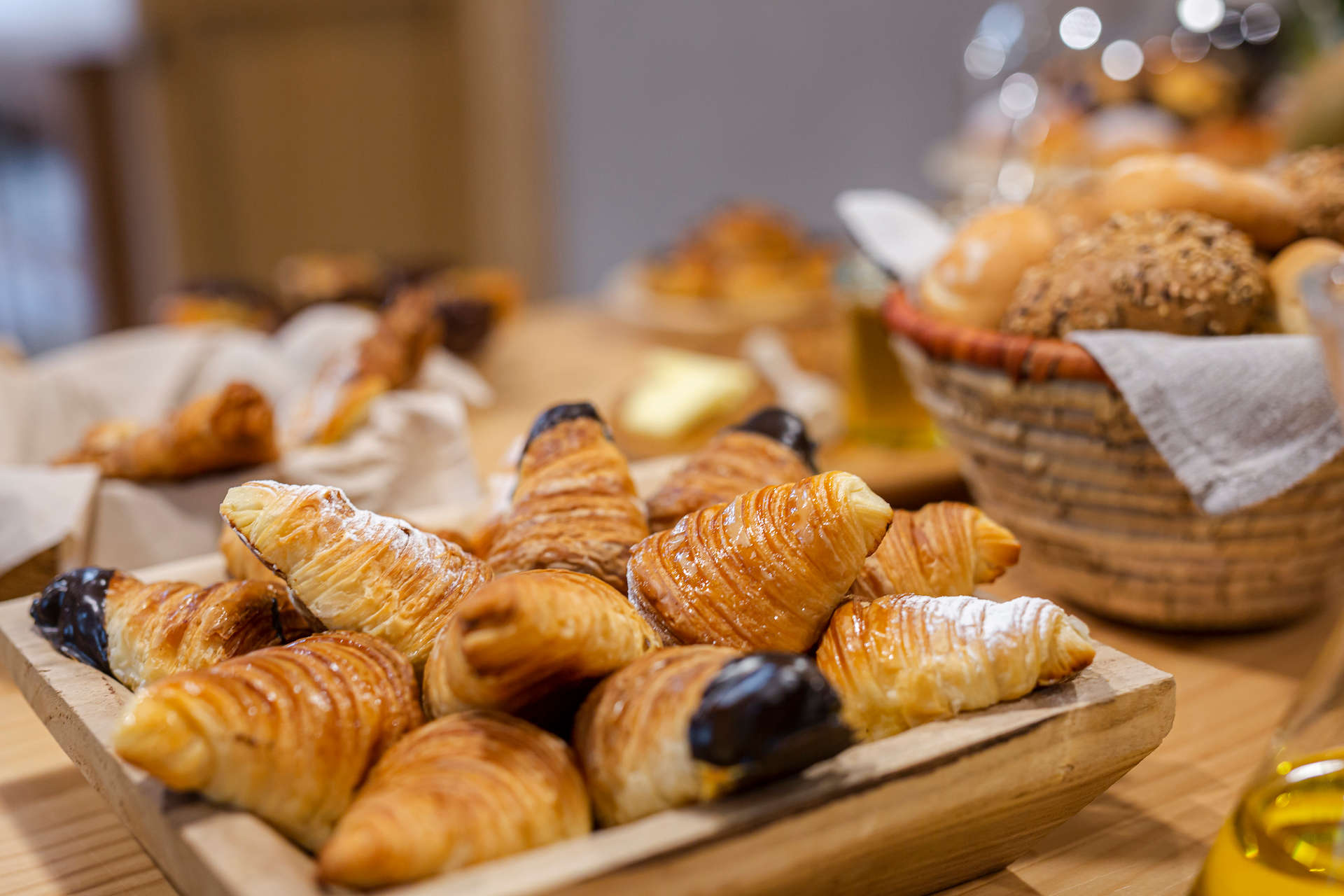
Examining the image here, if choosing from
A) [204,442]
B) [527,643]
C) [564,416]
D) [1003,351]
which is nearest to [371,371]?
[204,442]

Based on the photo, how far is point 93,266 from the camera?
3.30 meters

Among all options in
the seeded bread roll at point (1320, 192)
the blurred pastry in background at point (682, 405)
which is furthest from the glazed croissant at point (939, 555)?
the blurred pastry in background at point (682, 405)

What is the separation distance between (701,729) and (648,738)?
0.03 metres

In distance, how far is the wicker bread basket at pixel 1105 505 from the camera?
0.70 metres

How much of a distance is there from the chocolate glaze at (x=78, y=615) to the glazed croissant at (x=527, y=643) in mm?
172

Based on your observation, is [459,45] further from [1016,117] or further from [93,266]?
[1016,117]

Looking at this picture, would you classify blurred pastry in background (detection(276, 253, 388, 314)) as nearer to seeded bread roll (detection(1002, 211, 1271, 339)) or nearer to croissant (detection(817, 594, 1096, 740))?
seeded bread roll (detection(1002, 211, 1271, 339))

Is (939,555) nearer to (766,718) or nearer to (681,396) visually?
(766,718)

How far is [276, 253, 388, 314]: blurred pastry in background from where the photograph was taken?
4.92 ft

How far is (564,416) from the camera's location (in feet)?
2.08

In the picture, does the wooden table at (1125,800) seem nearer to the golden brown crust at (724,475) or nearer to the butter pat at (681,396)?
the golden brown crust at (724,475)

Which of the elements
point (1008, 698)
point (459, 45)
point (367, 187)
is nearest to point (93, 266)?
point (367, 187)

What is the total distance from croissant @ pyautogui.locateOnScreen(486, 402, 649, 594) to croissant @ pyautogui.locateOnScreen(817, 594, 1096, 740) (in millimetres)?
133

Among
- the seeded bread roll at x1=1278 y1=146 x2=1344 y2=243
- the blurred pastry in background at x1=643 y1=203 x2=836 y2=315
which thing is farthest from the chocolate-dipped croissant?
the blurred pastry in background at x1=643 y1=203 x2=836 y2=315
